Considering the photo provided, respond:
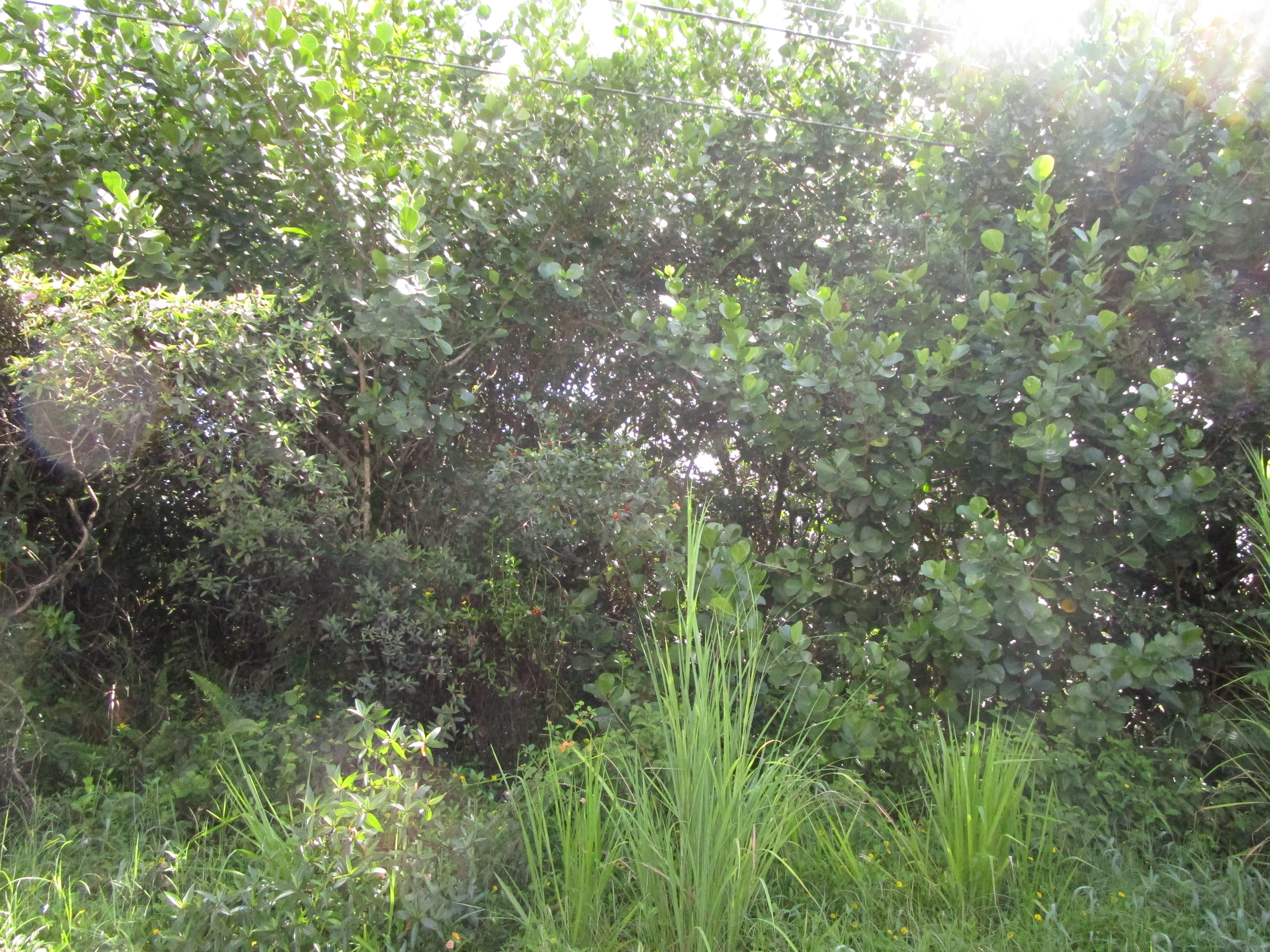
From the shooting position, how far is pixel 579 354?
5.29m

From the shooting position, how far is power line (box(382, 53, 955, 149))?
468 cm

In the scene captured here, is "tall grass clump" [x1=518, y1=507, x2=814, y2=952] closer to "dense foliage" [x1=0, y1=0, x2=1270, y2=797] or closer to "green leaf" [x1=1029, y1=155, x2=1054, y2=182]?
"dense foliage" [x1=0, y1=0, x2=1270, y2=797]

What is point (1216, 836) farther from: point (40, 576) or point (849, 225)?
point (40, 576)

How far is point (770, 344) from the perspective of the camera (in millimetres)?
4703

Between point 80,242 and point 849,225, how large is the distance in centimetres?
399

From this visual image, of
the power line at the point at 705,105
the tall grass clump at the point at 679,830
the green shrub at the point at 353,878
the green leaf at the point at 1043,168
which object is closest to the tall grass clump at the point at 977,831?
the tall grass clump at the point at 679,830

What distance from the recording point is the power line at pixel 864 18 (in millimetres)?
4988

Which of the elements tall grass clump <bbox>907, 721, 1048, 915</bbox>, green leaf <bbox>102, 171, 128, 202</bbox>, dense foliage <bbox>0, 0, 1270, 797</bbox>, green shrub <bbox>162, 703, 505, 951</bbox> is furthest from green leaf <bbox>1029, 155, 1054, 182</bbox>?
green leaf <bbox>102, 171, 128, 202</bbox>

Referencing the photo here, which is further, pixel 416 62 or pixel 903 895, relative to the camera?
pixel 416 62

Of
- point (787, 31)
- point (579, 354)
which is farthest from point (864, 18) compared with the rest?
point (579, 354)

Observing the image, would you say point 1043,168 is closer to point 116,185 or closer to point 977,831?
point 977,831

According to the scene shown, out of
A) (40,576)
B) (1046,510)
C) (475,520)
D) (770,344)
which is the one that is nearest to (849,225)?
(770,344)

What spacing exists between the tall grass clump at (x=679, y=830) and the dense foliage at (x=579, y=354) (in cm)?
82

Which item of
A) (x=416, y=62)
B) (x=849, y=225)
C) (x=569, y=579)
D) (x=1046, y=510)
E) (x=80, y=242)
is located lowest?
(x=569, y=579)
